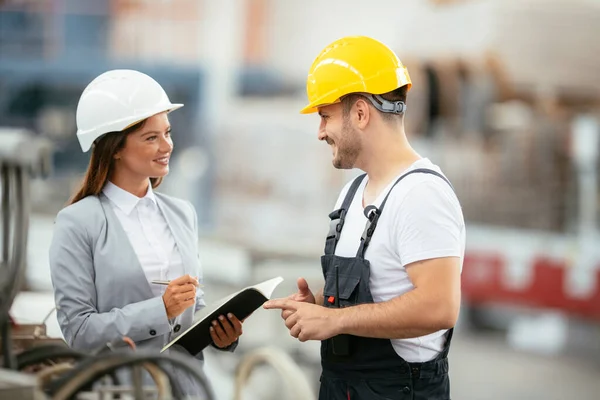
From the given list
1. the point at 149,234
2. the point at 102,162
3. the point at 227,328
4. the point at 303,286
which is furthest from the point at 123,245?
the point at 303,286

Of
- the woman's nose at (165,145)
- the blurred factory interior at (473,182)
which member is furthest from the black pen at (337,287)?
the blurred factory interior at (473,182)

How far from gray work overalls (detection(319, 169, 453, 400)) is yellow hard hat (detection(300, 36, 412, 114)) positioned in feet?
0.82

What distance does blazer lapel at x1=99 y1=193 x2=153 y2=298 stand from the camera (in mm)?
2445

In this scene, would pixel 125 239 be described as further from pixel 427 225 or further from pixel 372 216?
pixel 427 225

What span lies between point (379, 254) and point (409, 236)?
0.13 meters

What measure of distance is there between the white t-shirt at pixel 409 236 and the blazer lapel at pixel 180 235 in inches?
16.5

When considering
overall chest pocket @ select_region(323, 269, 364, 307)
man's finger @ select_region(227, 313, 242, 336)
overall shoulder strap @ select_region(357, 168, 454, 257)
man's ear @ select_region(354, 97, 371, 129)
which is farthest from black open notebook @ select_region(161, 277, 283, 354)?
A: man's ear @ select_region(354, 97, 371, 129)

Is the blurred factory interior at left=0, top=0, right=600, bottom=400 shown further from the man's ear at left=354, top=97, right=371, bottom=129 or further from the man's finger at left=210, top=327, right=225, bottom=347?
the man's ear at left=354, top=97, right=371, bottom=129

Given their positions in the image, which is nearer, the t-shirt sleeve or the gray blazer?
the t-shirt sleeve

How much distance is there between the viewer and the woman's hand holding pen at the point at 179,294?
2383mm

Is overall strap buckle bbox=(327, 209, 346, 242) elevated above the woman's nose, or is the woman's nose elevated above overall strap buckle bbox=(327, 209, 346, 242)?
the woman's nose

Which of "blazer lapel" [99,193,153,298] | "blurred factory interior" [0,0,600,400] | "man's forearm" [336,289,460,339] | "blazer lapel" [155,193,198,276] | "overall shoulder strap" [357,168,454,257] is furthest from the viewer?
"blurred factory interior" [0,0,600,400]

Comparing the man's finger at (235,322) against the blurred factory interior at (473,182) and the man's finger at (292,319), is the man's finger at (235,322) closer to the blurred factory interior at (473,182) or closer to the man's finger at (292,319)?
the man's finger at (292,319)

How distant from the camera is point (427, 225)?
2209mm
